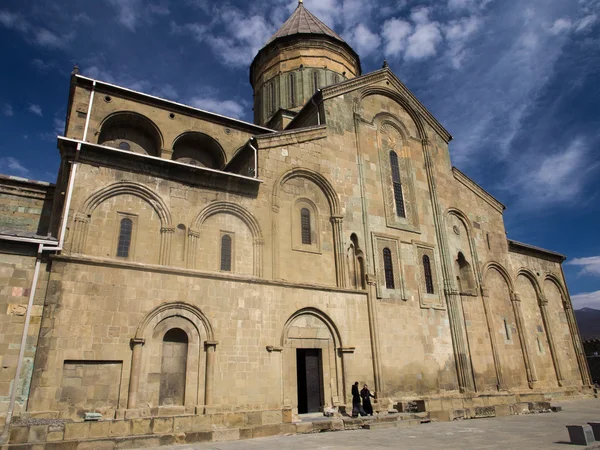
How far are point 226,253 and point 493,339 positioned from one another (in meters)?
11.7

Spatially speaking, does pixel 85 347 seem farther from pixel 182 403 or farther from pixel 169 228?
pixel 169 228

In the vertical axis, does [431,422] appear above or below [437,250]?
below

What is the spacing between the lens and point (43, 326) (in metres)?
9.52

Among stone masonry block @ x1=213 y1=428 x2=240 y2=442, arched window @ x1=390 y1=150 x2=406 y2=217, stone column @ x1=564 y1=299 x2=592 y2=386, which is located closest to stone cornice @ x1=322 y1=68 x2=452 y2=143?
arched window @ x1=390 y1=150 x2=406 y2=217

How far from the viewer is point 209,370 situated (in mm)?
11125

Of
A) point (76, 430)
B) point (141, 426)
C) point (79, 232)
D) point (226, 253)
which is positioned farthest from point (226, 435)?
point (79, 232)

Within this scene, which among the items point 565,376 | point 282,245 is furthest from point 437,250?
point 565,376

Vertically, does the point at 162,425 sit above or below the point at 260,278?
below

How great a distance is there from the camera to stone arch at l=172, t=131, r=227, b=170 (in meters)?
18.4

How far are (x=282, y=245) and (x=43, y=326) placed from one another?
6779 mm

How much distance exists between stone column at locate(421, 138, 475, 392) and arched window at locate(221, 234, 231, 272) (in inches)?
354

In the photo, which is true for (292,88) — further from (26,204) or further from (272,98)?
(26,204)

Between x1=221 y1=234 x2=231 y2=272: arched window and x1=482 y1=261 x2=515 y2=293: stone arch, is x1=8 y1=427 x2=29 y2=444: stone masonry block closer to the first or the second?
x1=221 y1=234 x2=231 y2=272: arched window

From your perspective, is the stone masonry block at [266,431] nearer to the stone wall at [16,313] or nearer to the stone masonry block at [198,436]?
the stone masonry block at [198,436]
